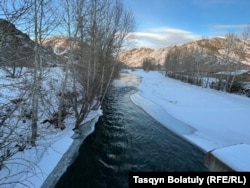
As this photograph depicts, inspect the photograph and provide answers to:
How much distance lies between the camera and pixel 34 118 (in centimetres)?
800

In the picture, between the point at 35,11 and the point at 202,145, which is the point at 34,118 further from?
the point at 202,145

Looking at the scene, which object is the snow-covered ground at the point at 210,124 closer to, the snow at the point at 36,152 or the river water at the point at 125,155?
the river water at the point at 125,155

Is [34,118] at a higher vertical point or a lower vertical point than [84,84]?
lower

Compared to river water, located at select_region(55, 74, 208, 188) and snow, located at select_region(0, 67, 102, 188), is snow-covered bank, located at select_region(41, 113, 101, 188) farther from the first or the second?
river water, located at select_region(55, 74, 208, 188)

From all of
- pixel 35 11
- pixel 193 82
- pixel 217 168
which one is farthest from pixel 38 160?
pixel 193 82

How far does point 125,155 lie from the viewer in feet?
28.1

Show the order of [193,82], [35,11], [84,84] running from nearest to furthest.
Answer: [35,11], [84,84], [193,82]

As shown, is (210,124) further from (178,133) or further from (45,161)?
(45,161)

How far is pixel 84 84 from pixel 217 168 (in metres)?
10.3

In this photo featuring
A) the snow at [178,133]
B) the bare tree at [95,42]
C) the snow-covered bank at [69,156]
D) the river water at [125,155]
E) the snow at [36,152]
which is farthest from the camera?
the bare tree at [95,42]

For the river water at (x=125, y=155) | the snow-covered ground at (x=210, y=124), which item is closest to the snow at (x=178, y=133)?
the snow-covered ground at (x=210, y=124)

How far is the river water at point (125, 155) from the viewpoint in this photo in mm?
6892

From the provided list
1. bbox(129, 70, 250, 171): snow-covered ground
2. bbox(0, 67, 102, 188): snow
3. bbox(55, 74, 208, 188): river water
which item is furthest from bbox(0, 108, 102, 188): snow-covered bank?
bbox(129, 70, 250, 171): snow-covered ground

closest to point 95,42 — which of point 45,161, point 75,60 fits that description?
point 75,60
